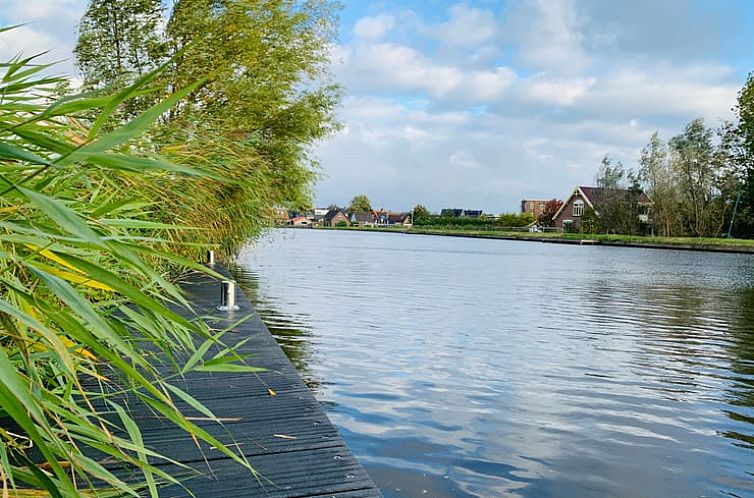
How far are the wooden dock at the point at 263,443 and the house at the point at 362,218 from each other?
126 metres

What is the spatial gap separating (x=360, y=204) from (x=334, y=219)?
16.9 m

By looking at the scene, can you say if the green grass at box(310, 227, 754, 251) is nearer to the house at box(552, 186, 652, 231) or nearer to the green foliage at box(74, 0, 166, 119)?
the house at box(552, 186, 652, 231)

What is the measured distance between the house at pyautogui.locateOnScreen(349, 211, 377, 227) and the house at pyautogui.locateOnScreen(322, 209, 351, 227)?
2.02 meters

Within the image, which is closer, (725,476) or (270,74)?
(725,476)

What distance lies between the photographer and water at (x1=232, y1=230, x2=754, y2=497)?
4879 mm

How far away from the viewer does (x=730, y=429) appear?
600 centimetres

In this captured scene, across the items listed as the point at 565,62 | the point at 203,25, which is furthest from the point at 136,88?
the point at 565,62

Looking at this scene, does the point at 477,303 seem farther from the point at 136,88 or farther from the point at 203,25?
the point at 136,88

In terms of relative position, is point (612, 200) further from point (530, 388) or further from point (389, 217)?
point (389, 217)

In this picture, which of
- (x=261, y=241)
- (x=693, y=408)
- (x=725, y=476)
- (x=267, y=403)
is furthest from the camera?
(x=261, y=241)

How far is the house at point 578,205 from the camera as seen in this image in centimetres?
6119

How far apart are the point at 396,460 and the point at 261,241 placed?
11682 mm

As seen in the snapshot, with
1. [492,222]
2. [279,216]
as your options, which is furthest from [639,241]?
[279,216]

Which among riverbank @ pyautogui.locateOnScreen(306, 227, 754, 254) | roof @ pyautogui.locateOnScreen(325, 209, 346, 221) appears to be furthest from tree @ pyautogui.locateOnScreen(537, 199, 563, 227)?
roof @ pyautogui.locateOnScreen(325, 209, 346, 221)
